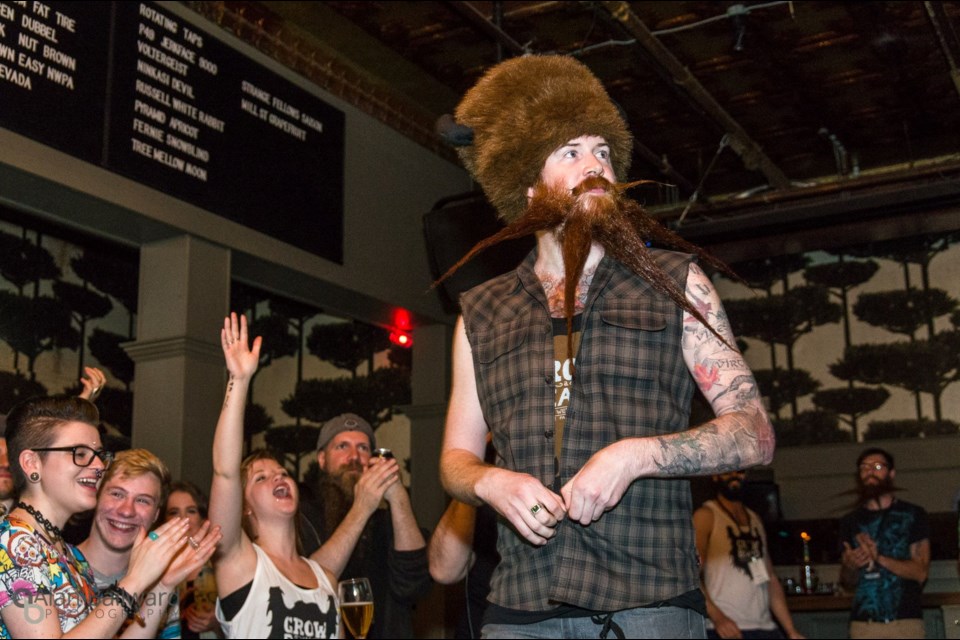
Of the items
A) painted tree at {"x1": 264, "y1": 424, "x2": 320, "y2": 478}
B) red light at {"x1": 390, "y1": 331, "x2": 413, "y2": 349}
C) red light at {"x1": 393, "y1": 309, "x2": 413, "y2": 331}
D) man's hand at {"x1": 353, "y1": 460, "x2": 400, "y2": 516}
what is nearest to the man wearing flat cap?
man's hand at {"x1": 353, "y1": 460, "x2": 400, "y2": 516}

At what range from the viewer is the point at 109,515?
3.17 m

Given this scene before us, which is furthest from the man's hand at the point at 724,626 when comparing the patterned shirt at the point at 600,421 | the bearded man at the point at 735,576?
the patterned shirt at the point at 600,421

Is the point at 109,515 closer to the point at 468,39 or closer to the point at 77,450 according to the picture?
the point at 77,450

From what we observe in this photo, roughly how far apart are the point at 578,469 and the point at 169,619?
203 centimetres

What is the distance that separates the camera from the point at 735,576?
5539 millimetres

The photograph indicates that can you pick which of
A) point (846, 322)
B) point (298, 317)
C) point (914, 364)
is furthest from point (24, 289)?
point (914, 364)

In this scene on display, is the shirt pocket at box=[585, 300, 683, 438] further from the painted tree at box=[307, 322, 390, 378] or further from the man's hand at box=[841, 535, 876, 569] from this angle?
the painted tree at box=[307, 322, 390, 378]

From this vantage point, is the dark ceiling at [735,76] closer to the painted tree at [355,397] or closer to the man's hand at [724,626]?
the painted tree at [355,397]

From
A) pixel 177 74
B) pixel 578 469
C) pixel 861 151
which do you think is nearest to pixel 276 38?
pixel 177 74

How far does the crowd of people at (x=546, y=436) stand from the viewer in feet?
5.00

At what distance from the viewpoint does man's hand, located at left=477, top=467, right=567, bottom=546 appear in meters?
1.44

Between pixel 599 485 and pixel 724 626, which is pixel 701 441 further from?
pixel 724 626

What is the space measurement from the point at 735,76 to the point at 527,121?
17.9 feet

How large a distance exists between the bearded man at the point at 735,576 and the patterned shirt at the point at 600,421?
3904 mm
